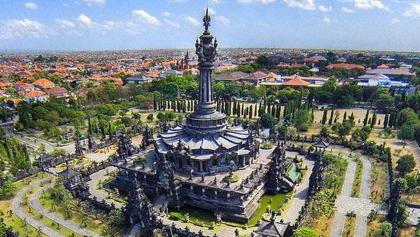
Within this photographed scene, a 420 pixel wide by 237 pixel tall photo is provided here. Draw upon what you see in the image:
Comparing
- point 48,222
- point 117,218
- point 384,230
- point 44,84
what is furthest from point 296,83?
point 44,84

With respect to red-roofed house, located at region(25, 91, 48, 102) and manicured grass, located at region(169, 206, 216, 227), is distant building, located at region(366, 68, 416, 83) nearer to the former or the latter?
manicured grass, located at region(169, 206, 216, 227)

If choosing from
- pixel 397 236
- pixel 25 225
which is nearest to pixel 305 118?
pixel 397 236

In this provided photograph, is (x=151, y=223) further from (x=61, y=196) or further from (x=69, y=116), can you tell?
(x=69, y=116)

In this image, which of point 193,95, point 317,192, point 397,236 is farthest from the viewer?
point 193,95

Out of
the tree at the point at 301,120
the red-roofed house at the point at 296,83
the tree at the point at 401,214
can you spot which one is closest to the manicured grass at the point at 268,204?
the tree at the point at 401,214

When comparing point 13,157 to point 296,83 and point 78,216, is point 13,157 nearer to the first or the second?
point 78,216

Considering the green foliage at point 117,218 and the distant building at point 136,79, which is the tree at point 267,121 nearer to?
the green foliage at point 117,218
